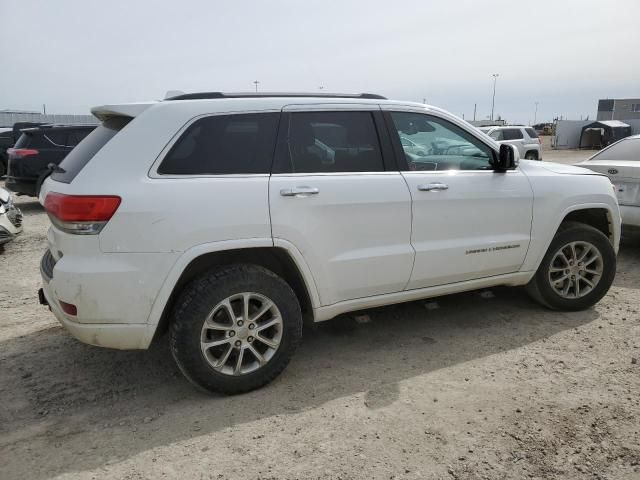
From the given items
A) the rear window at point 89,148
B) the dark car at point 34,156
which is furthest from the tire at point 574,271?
the dark car at point 34,156

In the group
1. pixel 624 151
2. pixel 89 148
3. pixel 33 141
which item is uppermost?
pixel 89 148

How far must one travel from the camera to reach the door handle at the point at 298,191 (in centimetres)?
319

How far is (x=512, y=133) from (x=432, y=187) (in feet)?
63.5

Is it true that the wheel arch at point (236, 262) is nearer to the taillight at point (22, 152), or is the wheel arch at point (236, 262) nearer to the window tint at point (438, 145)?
the window tint at point (438, 145)

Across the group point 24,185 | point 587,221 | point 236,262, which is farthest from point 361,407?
point 24,185

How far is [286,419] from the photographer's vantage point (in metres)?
3.00

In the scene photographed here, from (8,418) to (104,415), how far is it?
544mm

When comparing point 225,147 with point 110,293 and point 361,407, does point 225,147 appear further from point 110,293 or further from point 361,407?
point 361,407

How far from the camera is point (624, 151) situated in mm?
6957

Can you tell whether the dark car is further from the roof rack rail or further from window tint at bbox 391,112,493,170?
window tint at bbox 391,112,493,170

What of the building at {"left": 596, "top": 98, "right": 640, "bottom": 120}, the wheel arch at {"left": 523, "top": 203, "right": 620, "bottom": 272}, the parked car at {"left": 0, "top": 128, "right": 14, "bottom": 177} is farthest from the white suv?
the building at {"left": 596, "top": 98, "right": 640, "bottom": 120}

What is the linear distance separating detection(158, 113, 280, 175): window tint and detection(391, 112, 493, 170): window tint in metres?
1.02

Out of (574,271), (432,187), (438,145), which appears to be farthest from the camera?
(574,271)

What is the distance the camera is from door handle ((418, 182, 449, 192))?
365cm
